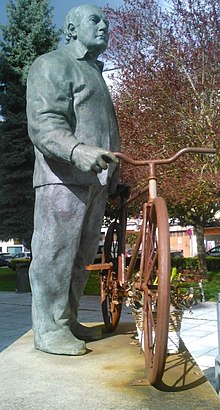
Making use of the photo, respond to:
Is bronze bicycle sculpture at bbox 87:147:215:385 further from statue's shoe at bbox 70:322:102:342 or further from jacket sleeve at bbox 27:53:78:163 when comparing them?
jacket sleeve at bbox 27:53:78:163

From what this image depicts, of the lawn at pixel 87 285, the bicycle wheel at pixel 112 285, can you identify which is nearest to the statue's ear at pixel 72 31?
the bicycle wheel at pixel 112 285

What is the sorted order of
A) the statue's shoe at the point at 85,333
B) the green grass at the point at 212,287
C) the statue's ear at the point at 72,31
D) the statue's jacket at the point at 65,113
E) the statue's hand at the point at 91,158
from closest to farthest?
the statue's hand at the point at 91,158 < the statue's jacket at the point at 65,113 < the statue's ear at the point at 72,31 < the statue's shoe at the point at 85,333 < the green grass at the point at 212,287

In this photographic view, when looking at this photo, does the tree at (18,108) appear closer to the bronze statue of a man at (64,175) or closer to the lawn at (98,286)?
the lawn at (98,286)

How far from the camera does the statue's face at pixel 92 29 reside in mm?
3438

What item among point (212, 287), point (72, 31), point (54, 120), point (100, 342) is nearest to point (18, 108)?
point (212, 287)

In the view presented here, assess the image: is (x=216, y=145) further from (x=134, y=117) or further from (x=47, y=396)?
(x=47, y=396)

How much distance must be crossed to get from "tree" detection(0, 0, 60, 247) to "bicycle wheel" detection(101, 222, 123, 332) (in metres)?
12.6

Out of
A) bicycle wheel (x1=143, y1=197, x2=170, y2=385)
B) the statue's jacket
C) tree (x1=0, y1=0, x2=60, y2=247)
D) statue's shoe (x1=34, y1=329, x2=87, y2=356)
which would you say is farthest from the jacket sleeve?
tree (x1=0, y1=0, x2=60, y2=247)

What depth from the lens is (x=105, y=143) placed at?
3479 millimetres

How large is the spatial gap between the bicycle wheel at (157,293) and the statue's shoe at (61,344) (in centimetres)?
53

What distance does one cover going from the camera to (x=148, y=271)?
311cm

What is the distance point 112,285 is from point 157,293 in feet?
3.95

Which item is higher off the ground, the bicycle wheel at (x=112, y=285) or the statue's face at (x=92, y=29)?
the statue's face at (x=92, y=29)

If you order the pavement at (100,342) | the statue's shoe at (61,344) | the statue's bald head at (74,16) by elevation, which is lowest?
the pavement at (100,342)
